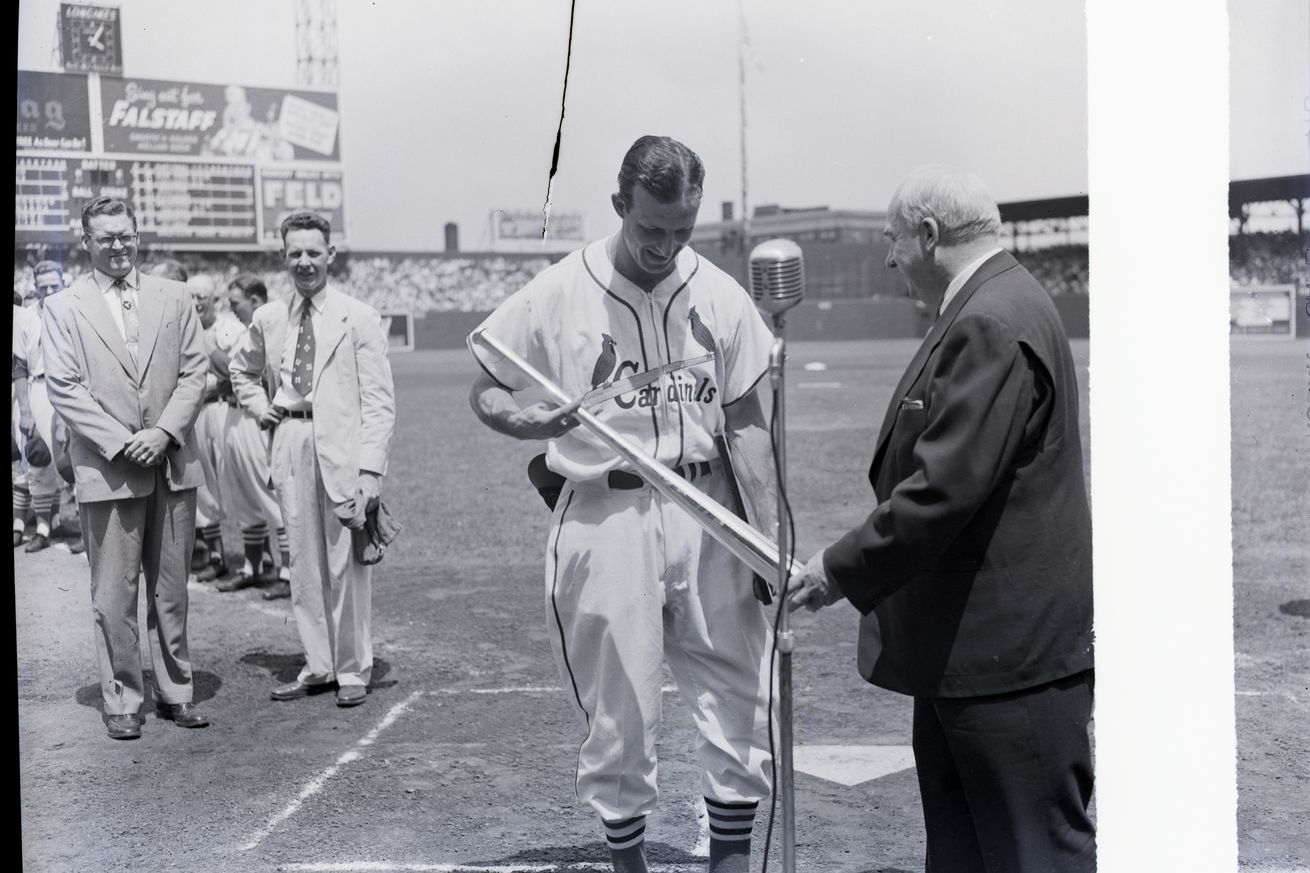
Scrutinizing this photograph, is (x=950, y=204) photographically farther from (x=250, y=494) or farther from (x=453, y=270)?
(x=250, y=494)

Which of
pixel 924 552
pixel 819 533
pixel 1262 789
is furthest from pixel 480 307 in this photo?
pixel 819 533

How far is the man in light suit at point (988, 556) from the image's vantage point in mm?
2459

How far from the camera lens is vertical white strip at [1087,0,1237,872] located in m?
3.14

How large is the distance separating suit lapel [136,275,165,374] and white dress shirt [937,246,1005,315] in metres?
2.77

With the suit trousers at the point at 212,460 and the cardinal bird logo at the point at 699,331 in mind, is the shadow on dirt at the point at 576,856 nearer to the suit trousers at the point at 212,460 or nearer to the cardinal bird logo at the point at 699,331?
the cardinal bird logo at the point at 699,331

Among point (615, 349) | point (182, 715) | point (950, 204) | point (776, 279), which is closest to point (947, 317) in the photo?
point (950, 204)

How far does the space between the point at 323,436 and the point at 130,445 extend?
0.66m

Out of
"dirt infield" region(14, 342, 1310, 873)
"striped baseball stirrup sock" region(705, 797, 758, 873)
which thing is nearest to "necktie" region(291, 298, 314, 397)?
"dirt infield" region(14, 342, 1310, 873)

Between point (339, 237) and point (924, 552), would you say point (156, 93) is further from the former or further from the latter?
point (924, 552)

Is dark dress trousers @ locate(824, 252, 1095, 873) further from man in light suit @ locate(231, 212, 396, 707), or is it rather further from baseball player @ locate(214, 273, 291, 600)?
baseball player @ locate(214, 273, 291, 600)

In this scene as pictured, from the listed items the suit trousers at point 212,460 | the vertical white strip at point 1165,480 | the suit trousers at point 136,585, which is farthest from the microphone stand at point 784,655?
the suit trousers at point 212,460

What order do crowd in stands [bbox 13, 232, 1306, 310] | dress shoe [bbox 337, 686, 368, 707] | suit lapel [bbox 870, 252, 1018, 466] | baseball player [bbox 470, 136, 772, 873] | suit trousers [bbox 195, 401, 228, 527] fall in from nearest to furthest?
suit lapel [bbox 870, 252, 1018, 466], baseball player [bbox 470, 136, 772, 873], crowd in stands [bbox 13, 232, 1306, 310], dress shoe [bbox 337, 686, 368, 707], suit trousers [bbox 195, 401, 228, 527]

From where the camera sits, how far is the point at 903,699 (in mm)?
4555

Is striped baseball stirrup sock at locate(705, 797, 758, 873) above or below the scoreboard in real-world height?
below
